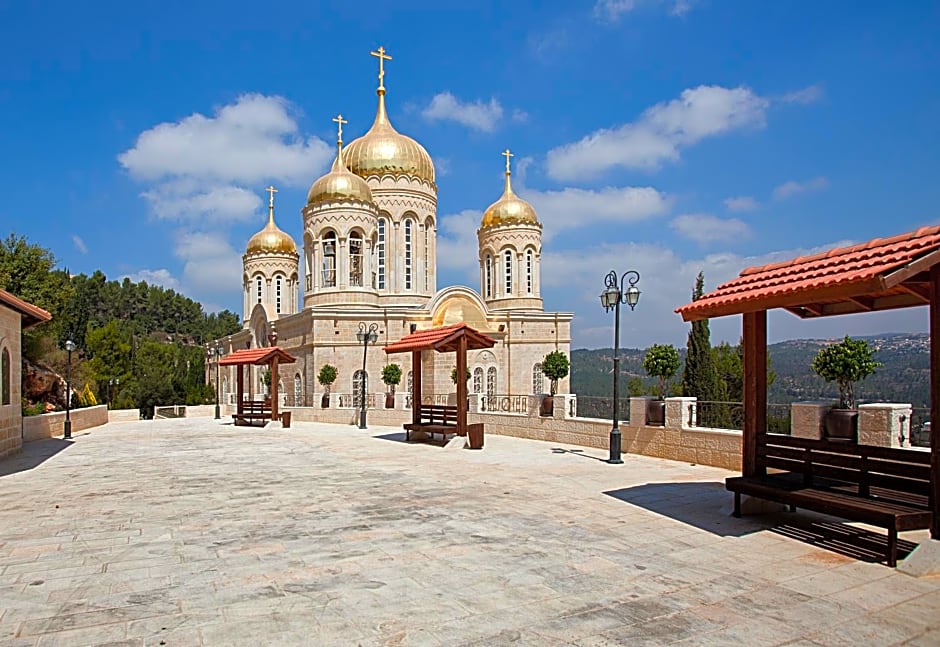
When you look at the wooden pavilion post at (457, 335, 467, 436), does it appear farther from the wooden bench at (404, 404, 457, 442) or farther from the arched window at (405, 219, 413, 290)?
the arched window at (405, 219, 413, 290)

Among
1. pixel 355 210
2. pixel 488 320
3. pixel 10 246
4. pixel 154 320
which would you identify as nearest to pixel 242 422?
pixel 355 210

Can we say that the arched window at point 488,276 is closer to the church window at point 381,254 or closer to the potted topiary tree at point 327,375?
the church window at point 381,254

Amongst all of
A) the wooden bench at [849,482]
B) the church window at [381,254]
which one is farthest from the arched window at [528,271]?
the wooden bench at [849,482]

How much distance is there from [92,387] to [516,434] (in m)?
37.3

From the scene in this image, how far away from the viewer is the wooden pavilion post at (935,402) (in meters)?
5.59

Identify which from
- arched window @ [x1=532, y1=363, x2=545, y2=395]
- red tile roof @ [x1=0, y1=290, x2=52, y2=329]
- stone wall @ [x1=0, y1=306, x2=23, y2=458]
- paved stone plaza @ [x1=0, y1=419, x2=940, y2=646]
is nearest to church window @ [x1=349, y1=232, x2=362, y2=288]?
arched window @ [x1=532, y1=363, x2=545, y2=395]

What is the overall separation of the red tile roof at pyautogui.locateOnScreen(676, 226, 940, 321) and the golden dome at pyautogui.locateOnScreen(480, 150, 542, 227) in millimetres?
27962

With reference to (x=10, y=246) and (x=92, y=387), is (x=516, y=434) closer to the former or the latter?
(x=10, y=246)

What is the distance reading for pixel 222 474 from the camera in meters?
11.6

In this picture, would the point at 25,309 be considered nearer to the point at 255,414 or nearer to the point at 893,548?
the point at 255,414

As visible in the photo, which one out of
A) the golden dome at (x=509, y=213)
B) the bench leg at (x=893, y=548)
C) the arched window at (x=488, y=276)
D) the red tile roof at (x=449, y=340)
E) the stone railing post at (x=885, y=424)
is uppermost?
the golden dome at (x=509, y=213)

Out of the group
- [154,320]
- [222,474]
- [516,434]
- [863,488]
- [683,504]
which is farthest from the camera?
[154,320]

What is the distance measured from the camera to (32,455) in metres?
15.0

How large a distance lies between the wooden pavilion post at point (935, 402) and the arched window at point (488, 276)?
31.1 m
